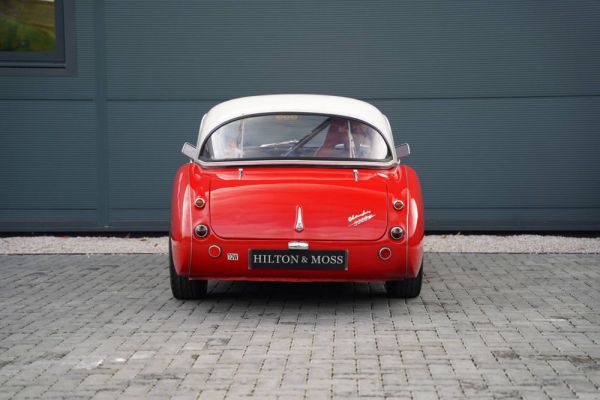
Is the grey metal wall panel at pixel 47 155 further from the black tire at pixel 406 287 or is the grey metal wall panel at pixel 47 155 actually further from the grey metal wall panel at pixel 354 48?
the black tire at pixel 406 287

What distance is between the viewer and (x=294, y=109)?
7.96 m

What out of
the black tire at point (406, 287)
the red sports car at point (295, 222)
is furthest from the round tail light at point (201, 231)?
the black tire at point (406, 287)

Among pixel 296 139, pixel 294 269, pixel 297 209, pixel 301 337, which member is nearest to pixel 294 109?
pixel 296 139

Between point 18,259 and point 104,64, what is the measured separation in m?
2.62

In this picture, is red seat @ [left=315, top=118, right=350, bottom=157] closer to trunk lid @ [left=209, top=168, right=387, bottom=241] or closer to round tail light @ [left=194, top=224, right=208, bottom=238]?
trunk lid @ [left=209, top=168, right=387, bottom=241]

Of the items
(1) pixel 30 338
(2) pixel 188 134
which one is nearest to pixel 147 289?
(1) pixel 30 338

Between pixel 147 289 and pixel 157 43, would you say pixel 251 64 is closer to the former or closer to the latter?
pixel 157 43

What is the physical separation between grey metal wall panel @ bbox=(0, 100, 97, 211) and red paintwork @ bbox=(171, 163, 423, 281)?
180 inches

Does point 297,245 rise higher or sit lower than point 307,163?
lower

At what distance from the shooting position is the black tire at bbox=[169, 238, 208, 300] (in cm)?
752

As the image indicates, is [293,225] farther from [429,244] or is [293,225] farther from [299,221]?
Answer: [429,244]

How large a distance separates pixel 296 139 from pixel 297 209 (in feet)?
3.14

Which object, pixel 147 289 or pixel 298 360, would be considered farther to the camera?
pixel 147 289

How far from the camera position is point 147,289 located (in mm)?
Result: 8156
